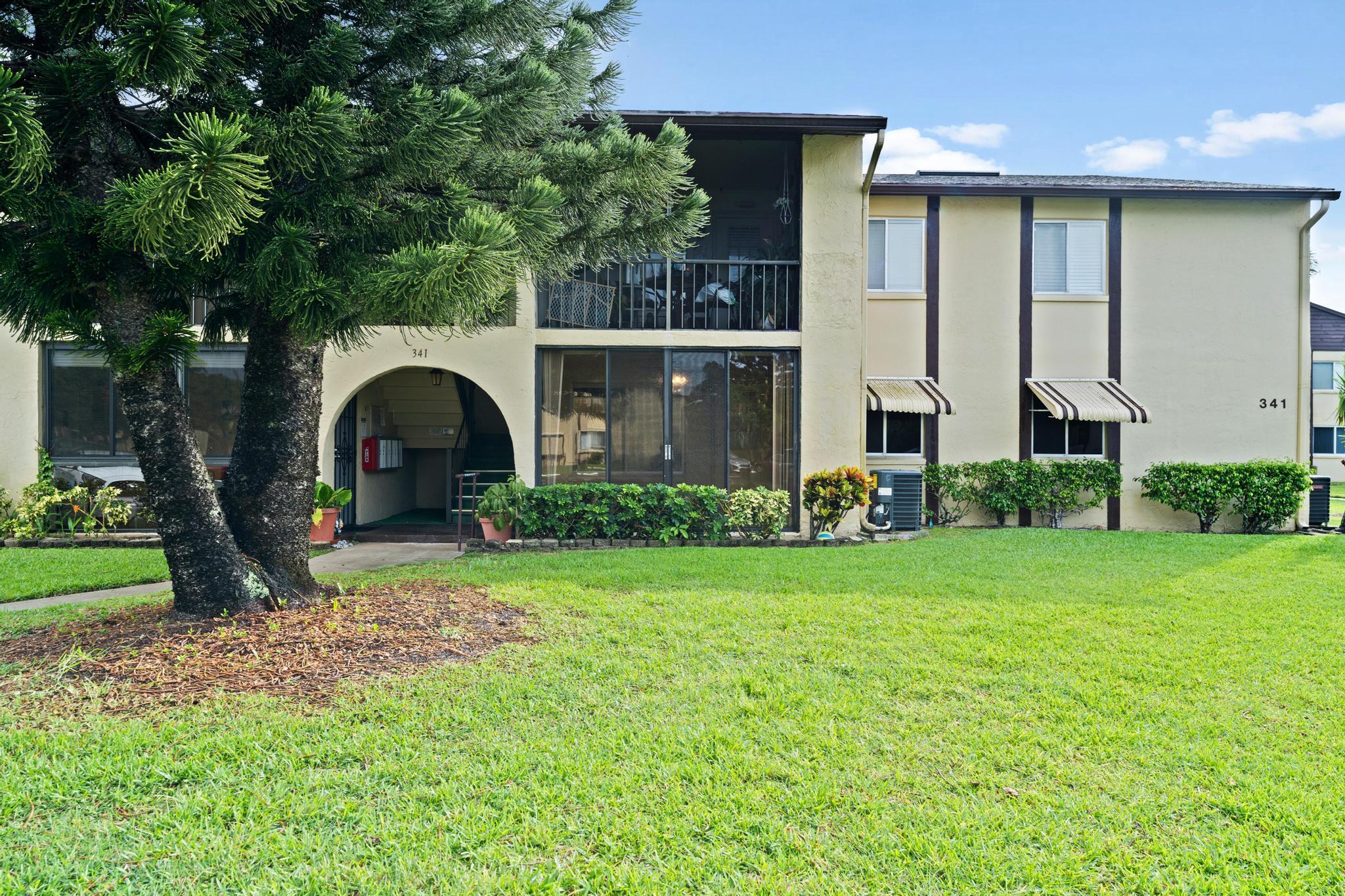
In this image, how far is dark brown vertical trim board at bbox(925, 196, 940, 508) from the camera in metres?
14.9

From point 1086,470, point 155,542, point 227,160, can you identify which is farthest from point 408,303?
point 1086,470

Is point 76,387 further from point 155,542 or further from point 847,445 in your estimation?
point 847,445

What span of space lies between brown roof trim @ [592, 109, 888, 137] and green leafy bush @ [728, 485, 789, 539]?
568 cm

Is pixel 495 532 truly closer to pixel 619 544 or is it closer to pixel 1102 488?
pixel 619 544

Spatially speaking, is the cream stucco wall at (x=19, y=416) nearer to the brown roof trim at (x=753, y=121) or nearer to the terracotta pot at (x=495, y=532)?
the terracotta pot at (x=495, y=532)

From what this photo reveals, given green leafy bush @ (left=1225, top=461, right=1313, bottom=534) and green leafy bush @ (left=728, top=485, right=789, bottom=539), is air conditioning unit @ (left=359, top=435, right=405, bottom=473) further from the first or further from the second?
green leafy bush @ (left=1225, top=461, right=1313, bottom=534)

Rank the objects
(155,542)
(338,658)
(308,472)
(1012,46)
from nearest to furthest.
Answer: (338,658) < (308,472) < (155,542) < (1012,46)

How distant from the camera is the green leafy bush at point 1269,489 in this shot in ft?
46.0

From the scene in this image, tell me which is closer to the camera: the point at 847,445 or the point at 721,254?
the point at 847,445

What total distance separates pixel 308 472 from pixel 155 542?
727cm

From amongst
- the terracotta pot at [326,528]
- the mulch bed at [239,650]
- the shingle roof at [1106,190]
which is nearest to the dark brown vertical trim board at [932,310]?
the shingle roof at [1106,190]

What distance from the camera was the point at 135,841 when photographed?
2965 mm

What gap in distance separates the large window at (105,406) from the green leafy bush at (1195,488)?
17.1 meters

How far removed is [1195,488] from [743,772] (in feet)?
47.6
